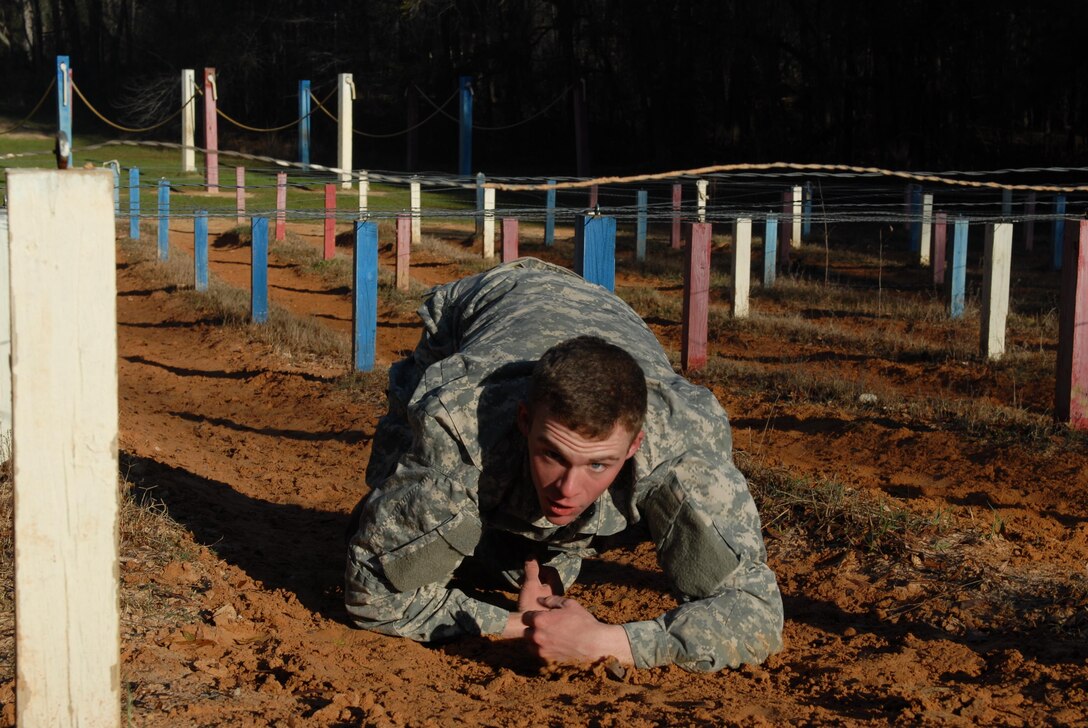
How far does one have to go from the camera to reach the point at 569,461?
124 inches

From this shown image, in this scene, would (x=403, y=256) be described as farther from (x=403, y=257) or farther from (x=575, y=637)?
(x=575, y=637)

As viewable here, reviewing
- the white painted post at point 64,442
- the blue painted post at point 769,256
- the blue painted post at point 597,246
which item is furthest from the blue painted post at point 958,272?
the white painted post at point 64,442

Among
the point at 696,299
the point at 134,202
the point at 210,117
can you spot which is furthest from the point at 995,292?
the point at 210,117

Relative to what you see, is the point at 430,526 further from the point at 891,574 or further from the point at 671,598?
the point at 891,574

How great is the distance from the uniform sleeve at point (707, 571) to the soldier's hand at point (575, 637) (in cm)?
5

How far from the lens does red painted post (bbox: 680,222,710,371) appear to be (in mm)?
9195

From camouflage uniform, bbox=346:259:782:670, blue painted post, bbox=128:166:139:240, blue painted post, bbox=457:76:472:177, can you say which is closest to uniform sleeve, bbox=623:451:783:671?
camouflage uniform, bbox=346:259:782:670

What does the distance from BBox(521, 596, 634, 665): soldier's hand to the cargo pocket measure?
0.93ft

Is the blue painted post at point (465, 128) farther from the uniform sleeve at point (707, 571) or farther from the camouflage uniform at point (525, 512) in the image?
the uniform sleeve at point (707, 571)

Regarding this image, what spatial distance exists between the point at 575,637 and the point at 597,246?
4244 millimetres

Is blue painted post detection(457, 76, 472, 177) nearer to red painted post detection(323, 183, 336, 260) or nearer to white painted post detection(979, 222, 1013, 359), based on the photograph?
red painted post detection(323, 183, 336, 260)

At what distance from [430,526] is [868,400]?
5.03 metres

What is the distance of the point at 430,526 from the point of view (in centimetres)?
343

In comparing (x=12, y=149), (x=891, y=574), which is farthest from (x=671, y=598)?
(x=12, y=149)
